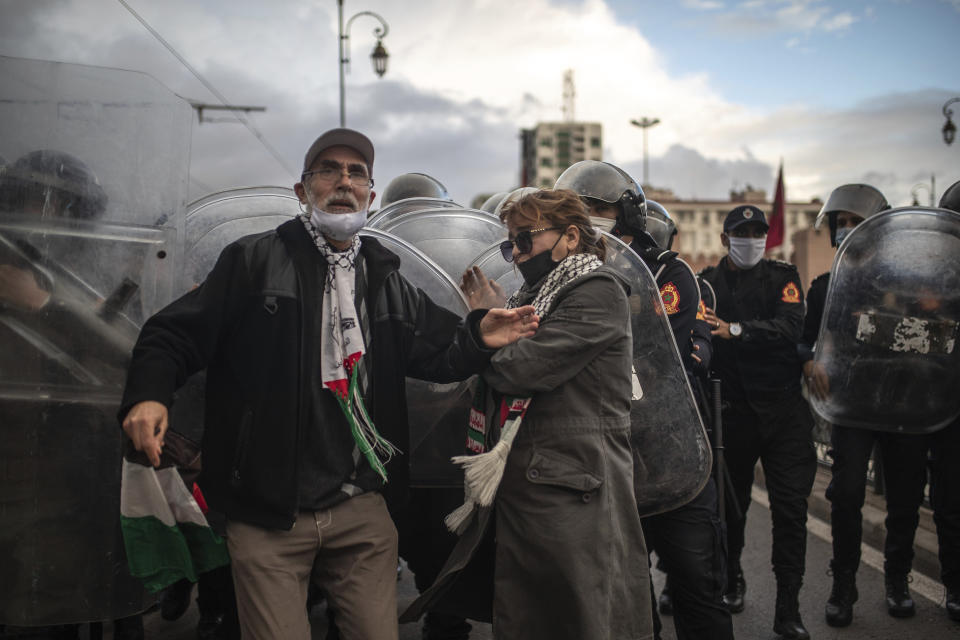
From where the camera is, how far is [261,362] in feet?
A: 7.96

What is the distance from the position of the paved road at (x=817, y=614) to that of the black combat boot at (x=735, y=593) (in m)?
0.05

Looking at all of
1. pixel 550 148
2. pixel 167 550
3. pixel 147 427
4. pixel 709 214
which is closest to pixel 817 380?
pixel 167 550

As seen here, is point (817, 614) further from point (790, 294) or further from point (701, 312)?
point (701, 312)

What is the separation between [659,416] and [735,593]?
2.08 m

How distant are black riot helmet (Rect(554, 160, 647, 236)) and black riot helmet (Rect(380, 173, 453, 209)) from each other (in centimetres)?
245

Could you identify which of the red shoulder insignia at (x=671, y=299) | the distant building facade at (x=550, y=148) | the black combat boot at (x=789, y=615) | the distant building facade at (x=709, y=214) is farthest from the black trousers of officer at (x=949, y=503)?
the distant building facade at (x=550, y=148)

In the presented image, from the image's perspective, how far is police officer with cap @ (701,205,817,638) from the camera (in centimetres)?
414

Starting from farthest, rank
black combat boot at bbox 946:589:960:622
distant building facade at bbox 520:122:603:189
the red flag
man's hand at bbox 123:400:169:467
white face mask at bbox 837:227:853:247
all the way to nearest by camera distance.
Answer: distant building facade at bbox 520:122:603:189, the red flag, white face mask at bbox 837:227:853:247, black combat boot at bbox 946:589:960:622, man's hand at bbox 123:400:169:467

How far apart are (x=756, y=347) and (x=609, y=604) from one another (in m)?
2.36

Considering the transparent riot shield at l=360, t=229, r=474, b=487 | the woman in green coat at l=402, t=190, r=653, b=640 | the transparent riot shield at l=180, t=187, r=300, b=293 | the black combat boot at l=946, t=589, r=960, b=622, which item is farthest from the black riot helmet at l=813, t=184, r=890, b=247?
the transparent riot shield at l=180, t=187, r=300, b=293

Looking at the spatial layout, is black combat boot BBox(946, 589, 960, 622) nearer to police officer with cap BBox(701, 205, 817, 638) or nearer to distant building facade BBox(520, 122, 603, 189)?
police officer with cap BBox(701, 205, 817, 638)

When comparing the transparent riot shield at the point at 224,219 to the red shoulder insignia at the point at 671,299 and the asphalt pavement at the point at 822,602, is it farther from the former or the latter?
the asphalt pavement at the point at 822,602

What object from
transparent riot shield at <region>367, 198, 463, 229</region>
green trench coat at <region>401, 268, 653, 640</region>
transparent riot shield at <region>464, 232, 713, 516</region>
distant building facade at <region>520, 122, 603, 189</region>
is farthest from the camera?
distant building facade at <region>520, 122, 603, 189</region>

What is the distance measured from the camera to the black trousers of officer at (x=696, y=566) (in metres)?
3.11
